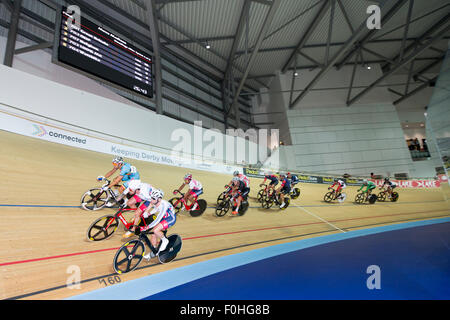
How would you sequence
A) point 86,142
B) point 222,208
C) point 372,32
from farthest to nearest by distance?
point 372,32 → point 86,142 → point 222,208

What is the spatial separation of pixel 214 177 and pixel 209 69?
10.4m

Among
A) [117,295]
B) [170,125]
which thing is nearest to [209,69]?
[170,125]

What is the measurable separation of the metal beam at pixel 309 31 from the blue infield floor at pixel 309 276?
11.8 meters

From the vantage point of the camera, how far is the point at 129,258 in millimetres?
2254

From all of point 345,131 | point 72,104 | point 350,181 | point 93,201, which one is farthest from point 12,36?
point 345,131

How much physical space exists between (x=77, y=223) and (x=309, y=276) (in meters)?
3.00

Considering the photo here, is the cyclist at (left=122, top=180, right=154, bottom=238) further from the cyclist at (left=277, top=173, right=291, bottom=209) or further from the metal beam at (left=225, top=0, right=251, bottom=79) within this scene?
the metal beam at (left=225, top=0, right=251, bottom=79)

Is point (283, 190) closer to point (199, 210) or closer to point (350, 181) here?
point (199, 210)

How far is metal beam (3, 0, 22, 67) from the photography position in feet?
21.5

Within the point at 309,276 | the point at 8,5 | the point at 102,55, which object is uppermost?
the point at 8,5

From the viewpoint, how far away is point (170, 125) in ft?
31.2

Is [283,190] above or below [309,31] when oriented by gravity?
below

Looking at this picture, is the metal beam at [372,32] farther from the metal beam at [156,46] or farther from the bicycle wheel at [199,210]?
the bicycle wheel at [199,210]

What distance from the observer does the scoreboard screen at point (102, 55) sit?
5.11 metres
